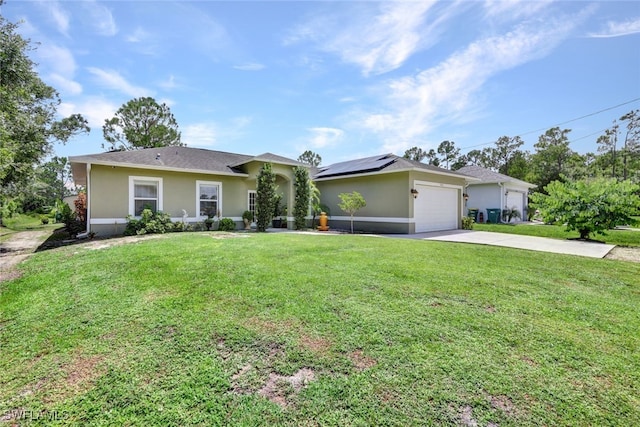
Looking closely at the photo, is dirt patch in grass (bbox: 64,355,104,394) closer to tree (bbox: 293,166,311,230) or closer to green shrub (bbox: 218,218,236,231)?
green shrub (bbox: 218,218,236,231)

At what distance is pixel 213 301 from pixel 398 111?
50.6 feet

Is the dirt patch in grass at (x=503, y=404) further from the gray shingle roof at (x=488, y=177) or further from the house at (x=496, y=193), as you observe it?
the house at (x=496, y=193)

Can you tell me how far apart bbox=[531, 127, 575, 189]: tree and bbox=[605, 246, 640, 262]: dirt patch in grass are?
25.9m

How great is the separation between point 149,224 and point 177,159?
3760 millimetres

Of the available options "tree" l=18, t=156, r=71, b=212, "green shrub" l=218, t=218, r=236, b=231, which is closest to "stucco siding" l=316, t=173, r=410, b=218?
"green shrub" l=218, t=218, r=236, b=231

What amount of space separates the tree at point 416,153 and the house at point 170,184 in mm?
30695

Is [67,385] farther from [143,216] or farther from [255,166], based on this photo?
[255,166]

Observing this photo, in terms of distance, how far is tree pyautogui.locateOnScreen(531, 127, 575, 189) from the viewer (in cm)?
3086

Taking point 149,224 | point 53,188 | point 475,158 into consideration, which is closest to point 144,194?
point 149,224

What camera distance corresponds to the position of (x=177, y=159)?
1330cm

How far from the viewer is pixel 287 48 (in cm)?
1051

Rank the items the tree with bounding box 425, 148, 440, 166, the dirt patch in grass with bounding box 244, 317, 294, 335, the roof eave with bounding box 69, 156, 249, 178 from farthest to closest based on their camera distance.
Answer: the tree with bounding box 425, 148, 440, 166 < the roof eave with bounding box 69, 156, 249, 178 < the dirt patch in grass with bounding box 244, 317, 294, 335

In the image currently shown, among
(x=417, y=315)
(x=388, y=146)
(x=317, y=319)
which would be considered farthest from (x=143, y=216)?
(x=388, y=146)

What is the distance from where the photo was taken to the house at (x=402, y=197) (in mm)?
13109
